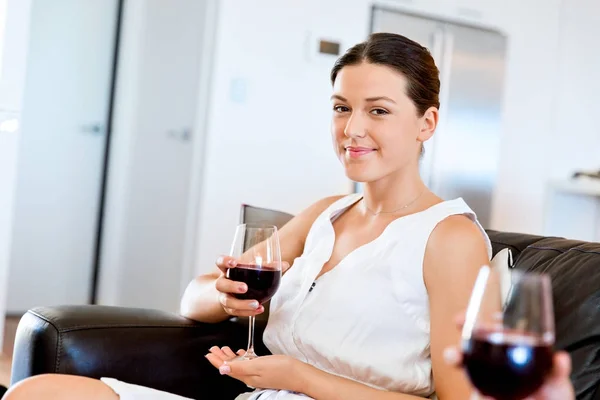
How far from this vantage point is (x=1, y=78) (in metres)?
3.12

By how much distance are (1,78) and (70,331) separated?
166 cm

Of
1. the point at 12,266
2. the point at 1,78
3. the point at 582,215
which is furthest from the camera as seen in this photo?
the point at 582,215

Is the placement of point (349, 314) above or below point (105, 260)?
above

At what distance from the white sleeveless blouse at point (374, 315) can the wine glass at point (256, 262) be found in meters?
0.16

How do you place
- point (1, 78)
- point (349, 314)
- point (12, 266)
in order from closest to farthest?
point (349, 314) → point (1, 78) → point (12, 266)

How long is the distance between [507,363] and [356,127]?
920 millimetres

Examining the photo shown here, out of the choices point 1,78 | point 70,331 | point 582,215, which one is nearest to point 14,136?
point 1,78

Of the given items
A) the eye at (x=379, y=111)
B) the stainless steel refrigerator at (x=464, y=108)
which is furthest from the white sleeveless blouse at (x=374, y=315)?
the stainless steel refrigerator at (x=464, y=108)

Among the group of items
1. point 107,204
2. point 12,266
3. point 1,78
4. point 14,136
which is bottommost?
point 12,266

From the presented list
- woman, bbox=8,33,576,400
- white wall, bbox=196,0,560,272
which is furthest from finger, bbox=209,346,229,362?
white wall, bbox=196,0,560,272

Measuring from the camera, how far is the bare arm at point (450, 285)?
1.48m

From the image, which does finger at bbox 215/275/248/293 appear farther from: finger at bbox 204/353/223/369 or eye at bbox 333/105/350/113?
eye at bbox 333/105/350/113

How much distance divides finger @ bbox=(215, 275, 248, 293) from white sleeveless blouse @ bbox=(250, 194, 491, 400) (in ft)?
0.63

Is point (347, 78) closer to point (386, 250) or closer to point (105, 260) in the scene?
point (386, 250)
